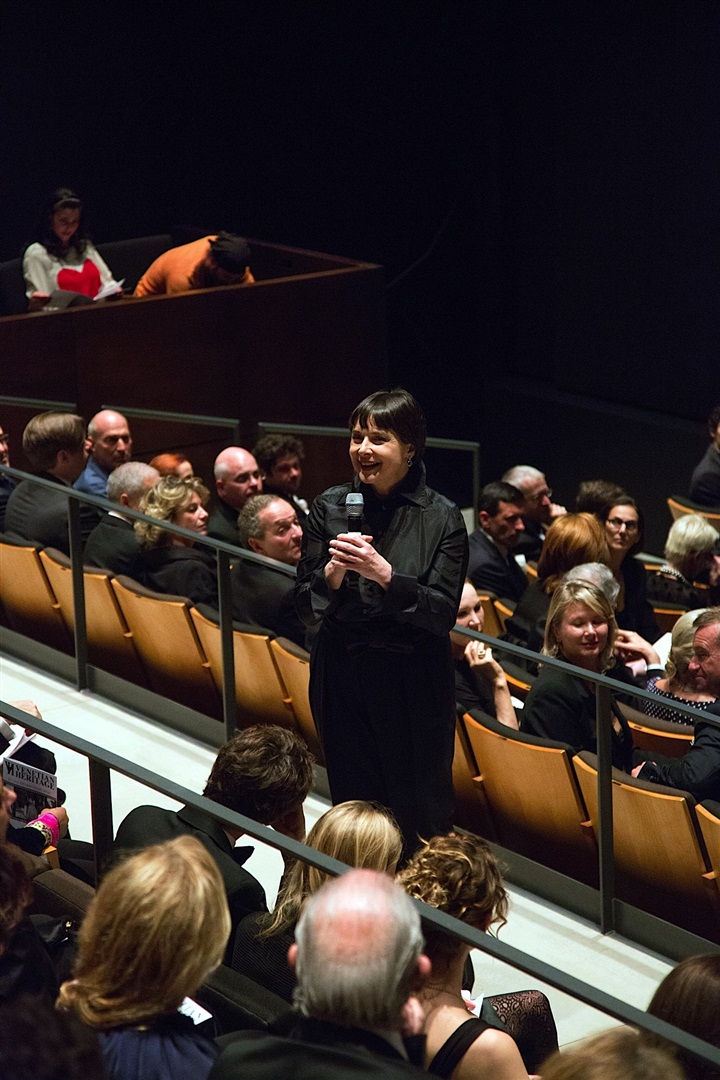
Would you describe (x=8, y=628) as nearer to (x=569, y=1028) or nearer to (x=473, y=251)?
(x=569, y=1028)

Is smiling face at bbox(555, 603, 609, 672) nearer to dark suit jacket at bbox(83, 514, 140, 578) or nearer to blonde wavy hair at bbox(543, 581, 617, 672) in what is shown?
blonde wavy hair at bbox(543, 581, 617, 672)

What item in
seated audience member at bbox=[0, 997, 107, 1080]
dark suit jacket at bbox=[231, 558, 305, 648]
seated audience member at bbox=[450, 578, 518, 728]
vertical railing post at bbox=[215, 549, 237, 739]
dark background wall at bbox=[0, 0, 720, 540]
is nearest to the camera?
seated audience member at bbox=[0, 997, 107, 1080]

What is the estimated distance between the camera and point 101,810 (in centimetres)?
281

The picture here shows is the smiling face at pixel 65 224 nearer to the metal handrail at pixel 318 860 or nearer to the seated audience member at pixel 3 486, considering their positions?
the seated audience member at pixel 3 486

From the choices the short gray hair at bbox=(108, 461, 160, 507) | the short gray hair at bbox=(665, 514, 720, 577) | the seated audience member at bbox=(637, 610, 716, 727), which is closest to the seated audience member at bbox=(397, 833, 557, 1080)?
the seated audience member at bbox=(637, 610, 716, 727)

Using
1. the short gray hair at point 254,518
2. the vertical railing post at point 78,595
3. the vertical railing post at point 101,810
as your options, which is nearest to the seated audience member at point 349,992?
the vertical railing post at point 101,810

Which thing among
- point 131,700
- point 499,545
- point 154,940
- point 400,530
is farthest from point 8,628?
point 154,940

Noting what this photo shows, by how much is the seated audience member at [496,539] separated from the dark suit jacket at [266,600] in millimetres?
1199

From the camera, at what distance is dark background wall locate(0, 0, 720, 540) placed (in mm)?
8875

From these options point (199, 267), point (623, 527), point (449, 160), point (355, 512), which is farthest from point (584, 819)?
point (449, 160)

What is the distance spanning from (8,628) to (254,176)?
15.1ft

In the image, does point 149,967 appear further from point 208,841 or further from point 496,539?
point 496,539

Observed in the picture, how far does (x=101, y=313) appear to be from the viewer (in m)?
7.67

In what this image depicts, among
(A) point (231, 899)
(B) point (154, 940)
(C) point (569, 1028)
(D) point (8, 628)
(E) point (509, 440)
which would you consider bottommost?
(E) point (509, 440)
